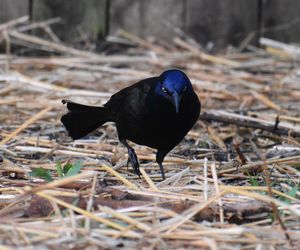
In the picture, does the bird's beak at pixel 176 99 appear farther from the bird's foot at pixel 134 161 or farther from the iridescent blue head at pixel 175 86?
the bird's foot at pixel 134 161

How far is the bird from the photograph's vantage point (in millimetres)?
3820

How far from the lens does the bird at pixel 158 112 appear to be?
3820 millimetres

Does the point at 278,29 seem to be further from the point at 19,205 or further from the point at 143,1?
the point at 19,205

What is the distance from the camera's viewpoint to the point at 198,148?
4.69 metres

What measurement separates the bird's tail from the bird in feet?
0.64

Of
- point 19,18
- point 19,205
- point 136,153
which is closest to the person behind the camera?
point 19,205

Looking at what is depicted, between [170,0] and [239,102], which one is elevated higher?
[170,0]

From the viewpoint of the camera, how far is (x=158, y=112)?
3951 mm

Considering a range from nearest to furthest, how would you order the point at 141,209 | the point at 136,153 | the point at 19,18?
the point at 141,209
the point at 136,153
the point at 19,18

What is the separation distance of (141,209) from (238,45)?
14.5 ft

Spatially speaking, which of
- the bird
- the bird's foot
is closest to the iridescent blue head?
the bird

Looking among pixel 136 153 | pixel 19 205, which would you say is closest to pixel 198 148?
pixel 136 153

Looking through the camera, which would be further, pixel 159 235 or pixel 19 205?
pixel 19 205

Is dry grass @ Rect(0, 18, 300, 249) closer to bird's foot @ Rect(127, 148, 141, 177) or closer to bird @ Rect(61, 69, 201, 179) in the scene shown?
bird's foot @ Rect(127, 148, 141, 177)
